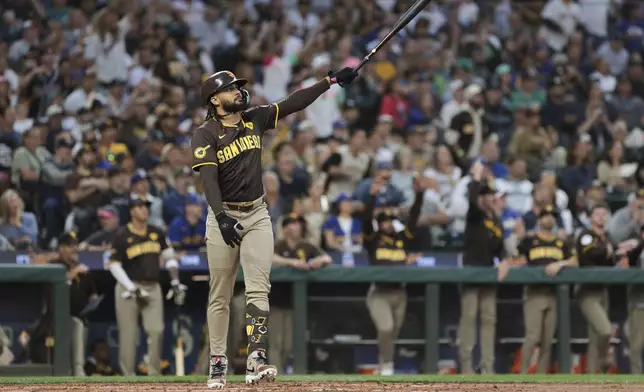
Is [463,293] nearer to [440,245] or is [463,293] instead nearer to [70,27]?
[440,245]

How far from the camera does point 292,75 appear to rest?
1844 centimetres

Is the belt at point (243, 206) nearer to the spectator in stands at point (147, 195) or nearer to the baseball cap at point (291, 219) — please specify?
the baseball cap at point (291, 219)

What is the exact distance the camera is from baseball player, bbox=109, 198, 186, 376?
1359cm

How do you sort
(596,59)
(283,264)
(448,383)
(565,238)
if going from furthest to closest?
(596,59) → (565,238) → (283,264) → (448,383)

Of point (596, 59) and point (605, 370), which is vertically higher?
point (596, 59)

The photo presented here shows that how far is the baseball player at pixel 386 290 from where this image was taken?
46.0 ft

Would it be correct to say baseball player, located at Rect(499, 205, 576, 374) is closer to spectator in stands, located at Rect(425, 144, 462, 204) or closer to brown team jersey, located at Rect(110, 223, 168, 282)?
spectator in stands, located at Rect(425, 144, 462, 204)

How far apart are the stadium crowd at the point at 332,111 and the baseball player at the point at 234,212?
15.1ft

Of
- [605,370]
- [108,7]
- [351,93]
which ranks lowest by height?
[605,370]

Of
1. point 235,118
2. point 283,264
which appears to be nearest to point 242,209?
point 235,118

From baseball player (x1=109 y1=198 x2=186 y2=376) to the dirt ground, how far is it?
3.01m

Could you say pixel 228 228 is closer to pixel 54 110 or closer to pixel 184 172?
pixel 184 172

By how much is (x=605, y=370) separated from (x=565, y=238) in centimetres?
150

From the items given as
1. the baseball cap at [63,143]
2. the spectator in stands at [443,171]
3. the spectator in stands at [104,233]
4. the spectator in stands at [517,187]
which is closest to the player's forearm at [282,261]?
the spectator in stands at [104,233]
